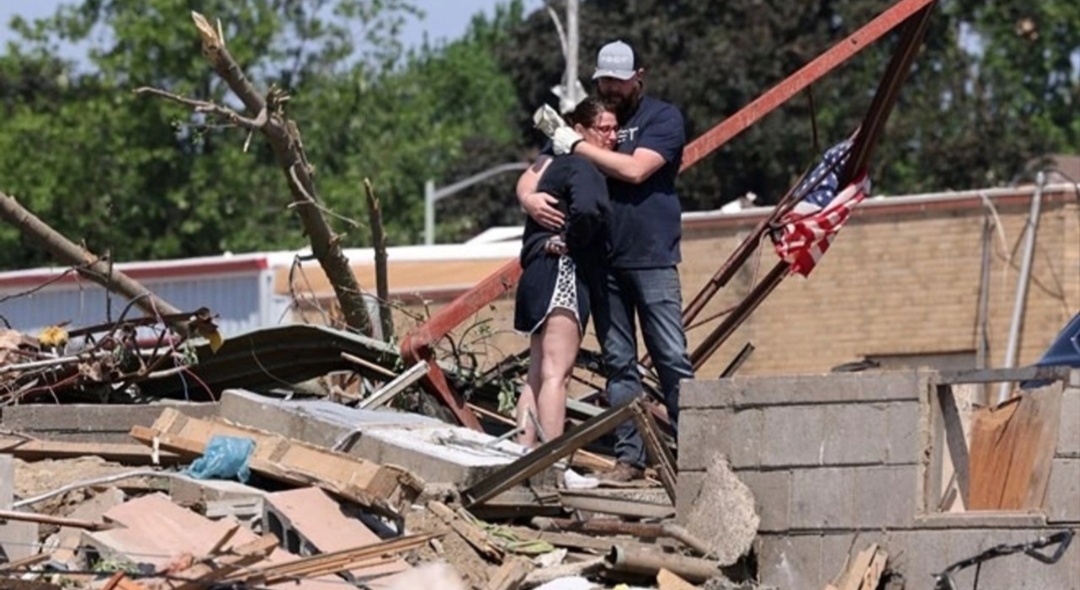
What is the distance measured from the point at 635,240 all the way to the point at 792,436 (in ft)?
4.52

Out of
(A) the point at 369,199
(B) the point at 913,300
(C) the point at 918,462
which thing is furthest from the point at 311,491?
(B) the point at 913,300

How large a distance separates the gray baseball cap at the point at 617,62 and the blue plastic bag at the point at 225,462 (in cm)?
212

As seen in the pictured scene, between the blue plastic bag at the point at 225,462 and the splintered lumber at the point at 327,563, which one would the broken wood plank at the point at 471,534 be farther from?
the blue plastic bag at the point at 225,462

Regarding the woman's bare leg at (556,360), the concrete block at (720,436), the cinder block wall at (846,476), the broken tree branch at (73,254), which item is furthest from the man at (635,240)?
the broken tree branch at (73,254)

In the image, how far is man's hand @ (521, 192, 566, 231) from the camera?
10367 mm

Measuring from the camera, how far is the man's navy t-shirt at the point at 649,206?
1032cm

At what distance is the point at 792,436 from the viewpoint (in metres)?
9.29

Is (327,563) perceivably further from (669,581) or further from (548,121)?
(548,121)

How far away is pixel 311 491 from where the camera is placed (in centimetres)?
941

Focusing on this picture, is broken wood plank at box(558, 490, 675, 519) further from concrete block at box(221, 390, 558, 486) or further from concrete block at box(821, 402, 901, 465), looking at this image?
concrete block at box(821, 402, 901, 465)

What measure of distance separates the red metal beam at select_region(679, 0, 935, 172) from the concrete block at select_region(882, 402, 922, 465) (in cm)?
286

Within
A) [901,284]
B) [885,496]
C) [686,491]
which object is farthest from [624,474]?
[901,284]

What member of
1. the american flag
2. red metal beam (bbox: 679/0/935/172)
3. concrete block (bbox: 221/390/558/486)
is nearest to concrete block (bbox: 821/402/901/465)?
concrete block (bbox: 221/390/558/486)

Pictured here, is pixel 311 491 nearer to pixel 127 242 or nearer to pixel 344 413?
pixel 344 413
